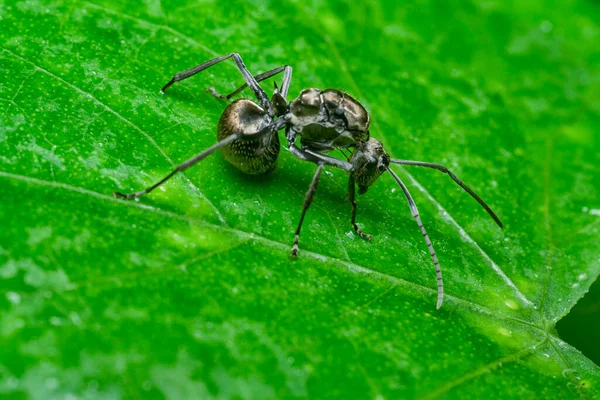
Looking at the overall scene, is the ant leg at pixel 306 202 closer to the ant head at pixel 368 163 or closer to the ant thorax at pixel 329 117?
the ant head at pixel 368 163

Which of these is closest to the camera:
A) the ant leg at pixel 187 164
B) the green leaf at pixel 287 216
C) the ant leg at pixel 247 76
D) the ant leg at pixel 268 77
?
the green leaf at pixel 287 216

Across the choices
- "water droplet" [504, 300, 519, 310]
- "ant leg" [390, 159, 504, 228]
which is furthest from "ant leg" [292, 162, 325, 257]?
"water droplet" [504, 300, 519, 310]

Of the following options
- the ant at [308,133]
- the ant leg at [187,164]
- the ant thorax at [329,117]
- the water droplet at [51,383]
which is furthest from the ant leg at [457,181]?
the water droplet at [51,383]

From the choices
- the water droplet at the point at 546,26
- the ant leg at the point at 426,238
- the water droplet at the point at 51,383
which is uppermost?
the water droplet at the point at 546,26

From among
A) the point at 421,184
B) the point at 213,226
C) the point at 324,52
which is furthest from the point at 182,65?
the point at 421,184

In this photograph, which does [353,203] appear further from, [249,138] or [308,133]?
[249,138]

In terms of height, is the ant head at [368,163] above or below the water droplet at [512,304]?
above

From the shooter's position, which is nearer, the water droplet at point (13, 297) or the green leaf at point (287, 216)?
the water droplet at point (13, 297)

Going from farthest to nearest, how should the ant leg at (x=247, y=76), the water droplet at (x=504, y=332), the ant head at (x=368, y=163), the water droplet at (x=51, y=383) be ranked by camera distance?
1. the ant leg at (x=247, y=76)
2. the ant head at (x=368, y=163)
3. the water droplet at (x=504, y=332)
4. the water droplet at (x=51, y=383)

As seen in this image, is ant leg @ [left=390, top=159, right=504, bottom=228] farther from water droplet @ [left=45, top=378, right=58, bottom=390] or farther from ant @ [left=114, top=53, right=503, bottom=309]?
water droplet @ [left=45, top=378, right=58, bottom=390]
